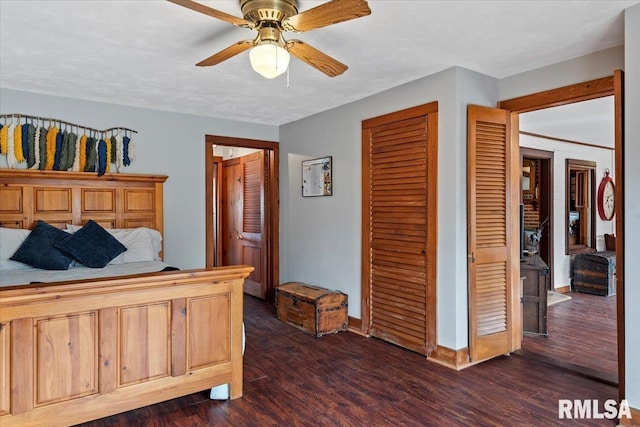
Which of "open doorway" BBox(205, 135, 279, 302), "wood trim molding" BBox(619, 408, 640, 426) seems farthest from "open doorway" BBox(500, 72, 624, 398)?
"open doorway" BBox(205, 135, 279, 302)

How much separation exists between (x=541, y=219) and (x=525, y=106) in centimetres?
337

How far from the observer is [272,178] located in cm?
545

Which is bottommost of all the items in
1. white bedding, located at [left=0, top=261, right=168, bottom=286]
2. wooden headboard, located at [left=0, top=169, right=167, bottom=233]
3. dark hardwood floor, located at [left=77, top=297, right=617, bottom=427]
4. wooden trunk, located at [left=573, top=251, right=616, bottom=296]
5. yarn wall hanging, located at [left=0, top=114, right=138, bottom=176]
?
dark hardwood floor, located at [left=77, top=297, right=617, bottom=427]

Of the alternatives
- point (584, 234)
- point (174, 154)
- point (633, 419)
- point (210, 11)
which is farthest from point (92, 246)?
point (584, 234)

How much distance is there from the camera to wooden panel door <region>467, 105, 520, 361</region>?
128 inches

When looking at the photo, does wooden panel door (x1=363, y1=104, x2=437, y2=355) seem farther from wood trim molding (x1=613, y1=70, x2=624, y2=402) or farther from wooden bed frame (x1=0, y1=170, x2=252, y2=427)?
wooden bed frame (x1=0, y1=170, x2=252, y2=427)

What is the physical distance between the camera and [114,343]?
230 cm

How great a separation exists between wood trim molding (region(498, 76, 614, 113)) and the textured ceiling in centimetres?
22

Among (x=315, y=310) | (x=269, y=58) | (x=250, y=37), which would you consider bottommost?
(x=315, y=310)

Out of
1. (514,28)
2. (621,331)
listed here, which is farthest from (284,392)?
(514,28)

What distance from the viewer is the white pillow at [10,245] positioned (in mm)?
3453

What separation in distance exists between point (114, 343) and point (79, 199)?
228 centimetres

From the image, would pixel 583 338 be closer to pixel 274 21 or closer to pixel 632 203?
pixel 632 203

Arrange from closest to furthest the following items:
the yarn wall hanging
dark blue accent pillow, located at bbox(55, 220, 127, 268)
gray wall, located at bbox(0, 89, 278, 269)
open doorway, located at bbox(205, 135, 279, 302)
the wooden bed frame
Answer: the wooden bed frame < dark blue accent pillow, located at bbox(55, 220, 127, 268) < the yarn wall hanging < gray wall, located at bbox(0, 89, 278, 269) < open doorway, located at bbox(205, 135, 279, 302)
